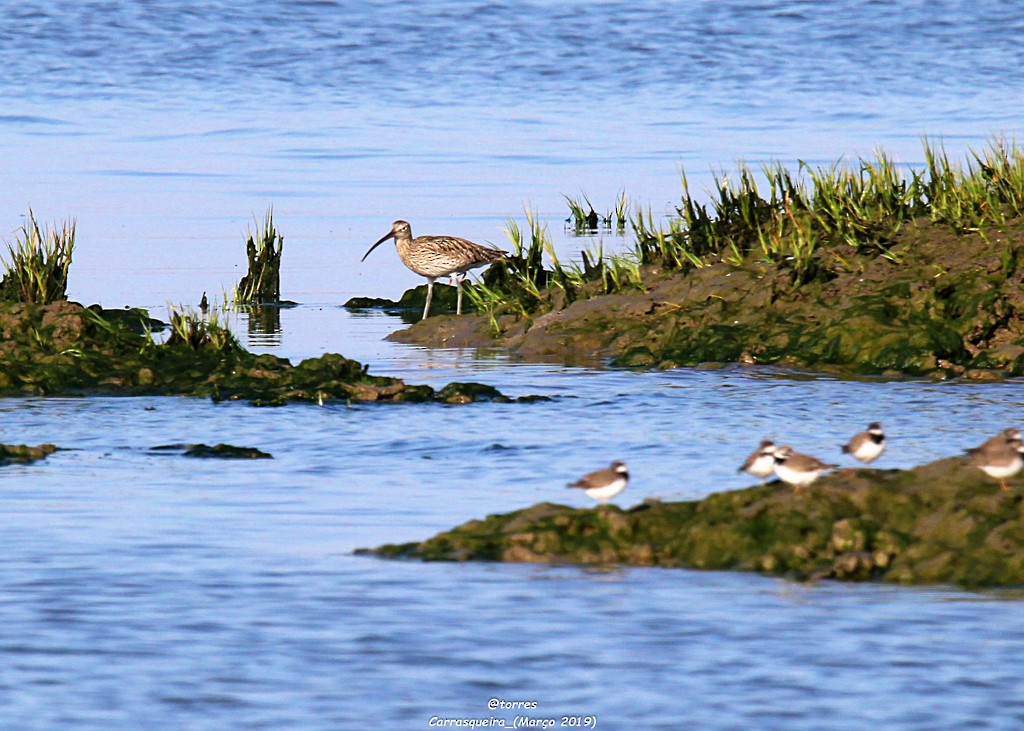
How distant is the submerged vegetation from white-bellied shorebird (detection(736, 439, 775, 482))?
653 cm

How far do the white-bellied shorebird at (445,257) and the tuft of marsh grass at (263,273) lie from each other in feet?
6.77

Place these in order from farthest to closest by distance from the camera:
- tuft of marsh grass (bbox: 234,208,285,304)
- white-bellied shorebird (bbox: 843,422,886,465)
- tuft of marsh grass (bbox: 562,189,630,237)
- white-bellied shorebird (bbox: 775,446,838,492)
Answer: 1. tuft of marsh grass (bbox: 562,189,630,237)
2. tuft of marsh grass (bbox: 234,208,285,304)
3. white-bellied shorebird (bbox: 843,422,886,465)
4. white-bellied shorebird (bbox: 775,446,838,492)

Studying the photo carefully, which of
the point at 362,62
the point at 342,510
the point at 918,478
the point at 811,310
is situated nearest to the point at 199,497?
the point at 342,510

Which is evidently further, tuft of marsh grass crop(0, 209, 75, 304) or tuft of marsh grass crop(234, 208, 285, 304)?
tuft of marsh grass crop(234, 208, 285, 304)

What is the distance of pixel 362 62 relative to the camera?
59250 mm

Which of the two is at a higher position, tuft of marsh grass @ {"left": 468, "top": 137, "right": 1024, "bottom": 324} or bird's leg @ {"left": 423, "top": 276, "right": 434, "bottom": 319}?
tuft of marsh grass @ {"left": 468, "top": 137, "right": 1024, "bottom": 324}

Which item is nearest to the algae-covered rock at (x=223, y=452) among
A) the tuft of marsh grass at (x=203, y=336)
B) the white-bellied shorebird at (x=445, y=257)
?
the tuft of marsh grass at (x=203, y=336)

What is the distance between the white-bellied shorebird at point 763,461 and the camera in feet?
39.1

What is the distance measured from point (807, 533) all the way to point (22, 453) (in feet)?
19.6

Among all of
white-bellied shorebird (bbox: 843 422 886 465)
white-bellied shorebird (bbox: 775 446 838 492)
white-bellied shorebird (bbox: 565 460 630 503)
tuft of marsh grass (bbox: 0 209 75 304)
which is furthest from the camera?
tuft of marsh grass (bbox: 0 209 75 304)

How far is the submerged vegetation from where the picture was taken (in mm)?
19078

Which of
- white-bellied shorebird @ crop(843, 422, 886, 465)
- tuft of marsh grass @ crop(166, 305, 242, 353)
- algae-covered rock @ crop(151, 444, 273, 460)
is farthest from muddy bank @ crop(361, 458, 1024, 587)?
tuft of marsh grass @ crop(166, 305, 242, 353)

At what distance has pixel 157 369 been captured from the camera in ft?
59.1

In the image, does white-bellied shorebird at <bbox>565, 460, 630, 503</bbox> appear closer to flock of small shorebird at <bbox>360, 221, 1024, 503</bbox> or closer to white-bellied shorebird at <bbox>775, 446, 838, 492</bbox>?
flock of small shorebird at <bbox>360, 221, 1024, 503</bbox>
